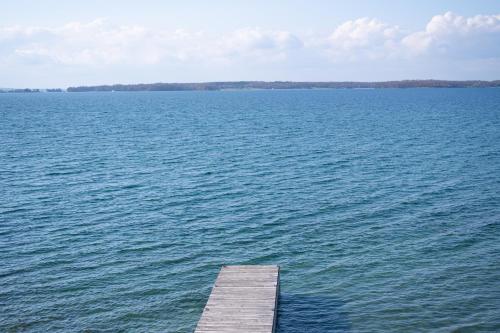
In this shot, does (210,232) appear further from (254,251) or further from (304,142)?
(304,142)

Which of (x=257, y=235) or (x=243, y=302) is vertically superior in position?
(x=243, y=302)

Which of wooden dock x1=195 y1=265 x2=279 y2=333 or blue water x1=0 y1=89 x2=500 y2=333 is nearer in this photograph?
wooden dock x1=195 y1=265 x2=279 y2=333

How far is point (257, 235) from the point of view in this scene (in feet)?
114

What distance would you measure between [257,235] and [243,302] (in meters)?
12.3

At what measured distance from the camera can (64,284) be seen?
2819cm

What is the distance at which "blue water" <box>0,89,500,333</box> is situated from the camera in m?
25.0

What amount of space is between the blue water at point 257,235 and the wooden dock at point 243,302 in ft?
5.73

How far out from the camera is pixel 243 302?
2266 cm

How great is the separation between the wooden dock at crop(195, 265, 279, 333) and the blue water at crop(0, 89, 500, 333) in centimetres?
175

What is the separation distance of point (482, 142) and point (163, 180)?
155ft

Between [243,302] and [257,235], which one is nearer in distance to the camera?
[243,302]

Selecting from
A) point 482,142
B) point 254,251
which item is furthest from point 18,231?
point 482,142

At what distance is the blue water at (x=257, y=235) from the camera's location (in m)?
25.0

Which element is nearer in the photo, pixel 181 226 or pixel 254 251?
pixel 254 251
